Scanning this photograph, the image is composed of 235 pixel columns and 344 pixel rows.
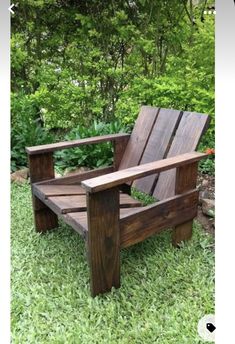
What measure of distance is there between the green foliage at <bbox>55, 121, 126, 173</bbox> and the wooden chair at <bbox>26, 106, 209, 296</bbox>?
2.16 feet

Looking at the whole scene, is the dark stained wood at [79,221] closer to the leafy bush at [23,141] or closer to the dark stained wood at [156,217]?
the dark stained wood at [156,217]

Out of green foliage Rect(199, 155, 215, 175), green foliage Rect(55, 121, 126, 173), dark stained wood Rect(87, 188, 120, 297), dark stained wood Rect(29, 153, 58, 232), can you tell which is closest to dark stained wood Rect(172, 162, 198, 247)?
dark stained wood Rect(87, 188, 120, 297)

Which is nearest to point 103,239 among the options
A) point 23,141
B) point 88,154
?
point 88,154

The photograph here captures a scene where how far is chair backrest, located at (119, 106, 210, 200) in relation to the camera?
5.82 ft

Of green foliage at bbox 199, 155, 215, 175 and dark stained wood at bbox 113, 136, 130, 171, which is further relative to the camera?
green foliage at bbox 199, 155, 215, 175

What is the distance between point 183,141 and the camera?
182cm

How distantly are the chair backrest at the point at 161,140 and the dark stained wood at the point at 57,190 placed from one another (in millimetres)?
342

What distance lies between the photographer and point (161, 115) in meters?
2.02

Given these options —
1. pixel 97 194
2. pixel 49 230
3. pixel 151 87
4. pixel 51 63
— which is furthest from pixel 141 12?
pixel 97 194

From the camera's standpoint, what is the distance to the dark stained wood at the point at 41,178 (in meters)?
1.91

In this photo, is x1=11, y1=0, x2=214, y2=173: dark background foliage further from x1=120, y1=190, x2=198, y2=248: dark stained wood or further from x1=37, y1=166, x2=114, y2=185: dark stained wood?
x1=120, y1=190, x2=198, y2=248: dark stained wood

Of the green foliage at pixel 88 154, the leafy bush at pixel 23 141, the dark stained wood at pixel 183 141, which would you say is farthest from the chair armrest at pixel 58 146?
the leafy bush at pixel 23 141

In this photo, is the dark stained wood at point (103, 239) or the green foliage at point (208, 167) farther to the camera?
the green foliage at point (208, 167)

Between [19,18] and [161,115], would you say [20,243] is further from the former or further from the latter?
[19,18]
